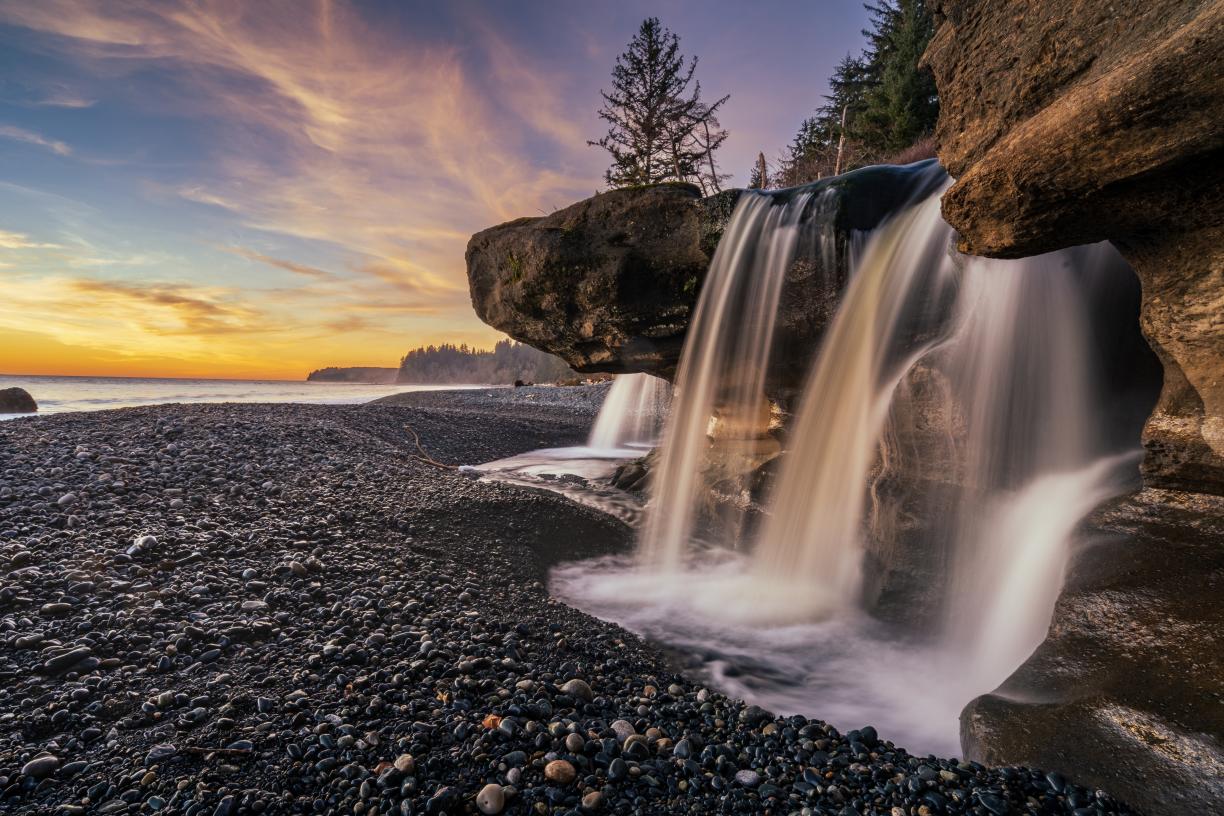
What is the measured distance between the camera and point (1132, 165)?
2.98m

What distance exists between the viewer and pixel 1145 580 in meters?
3.38

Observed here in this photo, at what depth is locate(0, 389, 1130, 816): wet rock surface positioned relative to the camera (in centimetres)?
248

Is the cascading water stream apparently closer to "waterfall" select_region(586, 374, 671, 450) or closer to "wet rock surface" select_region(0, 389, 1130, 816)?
"wet rock surface" select_region(0, 389, 1130, 816)

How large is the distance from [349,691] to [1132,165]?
548 cm

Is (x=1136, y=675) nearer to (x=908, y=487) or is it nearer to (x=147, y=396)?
(x=908, y=487)

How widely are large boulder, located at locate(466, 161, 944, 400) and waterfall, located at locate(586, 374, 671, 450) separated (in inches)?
310

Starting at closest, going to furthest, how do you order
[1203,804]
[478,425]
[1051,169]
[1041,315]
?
[1203,804], [1051,169], [1041,315], [478,425]

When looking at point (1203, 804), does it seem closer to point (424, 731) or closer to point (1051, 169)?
point (1051, 169)

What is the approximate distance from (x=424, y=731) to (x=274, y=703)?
1.00 m

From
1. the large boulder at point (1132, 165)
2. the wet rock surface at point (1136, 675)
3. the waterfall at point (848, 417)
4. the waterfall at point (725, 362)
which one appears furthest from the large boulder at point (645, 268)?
the wet rock surface at point (1136, 675)

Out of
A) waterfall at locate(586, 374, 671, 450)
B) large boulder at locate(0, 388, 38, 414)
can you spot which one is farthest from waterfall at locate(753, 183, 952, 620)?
large boulder at locate(0, 388, 38, 414)

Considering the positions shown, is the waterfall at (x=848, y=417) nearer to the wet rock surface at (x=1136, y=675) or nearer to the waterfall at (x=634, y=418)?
the wet rock surface at (x=1136, y=675)

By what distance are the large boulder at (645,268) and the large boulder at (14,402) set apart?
26.1m

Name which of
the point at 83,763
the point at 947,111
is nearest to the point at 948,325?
the point at 947,111
